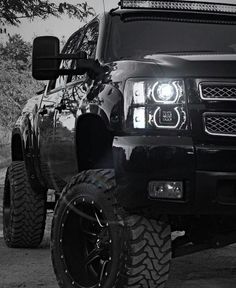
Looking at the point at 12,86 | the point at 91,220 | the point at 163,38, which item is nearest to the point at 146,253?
the point at 91,220

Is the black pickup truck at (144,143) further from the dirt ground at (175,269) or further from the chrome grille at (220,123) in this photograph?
the dirt ground at (175,269)

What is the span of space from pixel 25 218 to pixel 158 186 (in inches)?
125

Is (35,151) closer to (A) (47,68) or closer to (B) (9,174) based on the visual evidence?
(B) (9,174)

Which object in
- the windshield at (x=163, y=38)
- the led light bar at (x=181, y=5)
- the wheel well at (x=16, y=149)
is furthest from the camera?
the wheel well at (x=16, y=149)

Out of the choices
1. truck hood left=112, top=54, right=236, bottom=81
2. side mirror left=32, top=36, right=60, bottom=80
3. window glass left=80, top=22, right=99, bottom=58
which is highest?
window glass left=80, top=22, right=99, bottom=58

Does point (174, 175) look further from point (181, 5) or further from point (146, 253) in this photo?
point (181, 5)

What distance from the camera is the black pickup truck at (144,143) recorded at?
13.0 feet

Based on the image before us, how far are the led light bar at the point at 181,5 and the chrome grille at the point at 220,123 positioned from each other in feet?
3.99

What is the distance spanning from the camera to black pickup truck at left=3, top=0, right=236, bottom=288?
13.0 ft

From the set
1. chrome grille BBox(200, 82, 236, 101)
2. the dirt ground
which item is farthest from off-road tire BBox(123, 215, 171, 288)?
the dirt ground

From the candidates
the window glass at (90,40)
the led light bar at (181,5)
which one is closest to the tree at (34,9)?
the window glass at (90,40)

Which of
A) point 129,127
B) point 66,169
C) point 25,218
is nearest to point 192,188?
point 129,127

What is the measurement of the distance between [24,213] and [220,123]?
3284 millimetres

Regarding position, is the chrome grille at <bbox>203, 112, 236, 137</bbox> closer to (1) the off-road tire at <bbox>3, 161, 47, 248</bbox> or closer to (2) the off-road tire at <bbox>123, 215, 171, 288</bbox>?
(2) the off-road tire at <bbox>123, 215, 171, 288</bbox>
